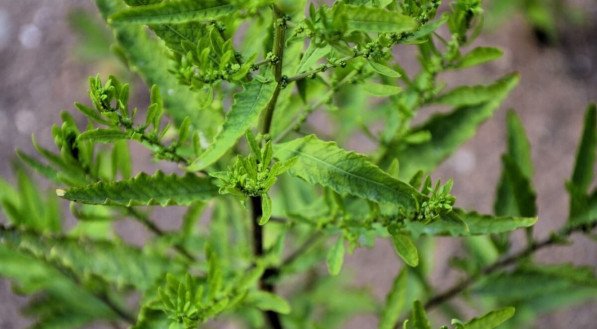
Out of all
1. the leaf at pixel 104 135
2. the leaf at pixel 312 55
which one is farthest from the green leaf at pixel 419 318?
the leaf at pixel 104 135

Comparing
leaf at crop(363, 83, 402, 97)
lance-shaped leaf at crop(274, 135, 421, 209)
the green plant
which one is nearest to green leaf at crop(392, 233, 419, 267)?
the green plant

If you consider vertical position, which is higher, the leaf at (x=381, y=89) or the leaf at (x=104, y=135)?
the leaf at (x=104, y=135)

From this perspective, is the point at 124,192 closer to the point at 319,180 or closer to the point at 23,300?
the point at 319,180

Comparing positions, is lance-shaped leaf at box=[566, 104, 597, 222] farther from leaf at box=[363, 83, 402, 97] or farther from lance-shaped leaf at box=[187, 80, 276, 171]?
lance-shaped leaf at box=[187, 80, 276, 171]

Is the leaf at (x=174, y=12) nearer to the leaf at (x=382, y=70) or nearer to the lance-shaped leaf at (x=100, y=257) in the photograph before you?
the leaf at (x=382, y=70)

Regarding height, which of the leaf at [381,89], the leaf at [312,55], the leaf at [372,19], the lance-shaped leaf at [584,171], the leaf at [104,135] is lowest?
the lance-shaped leaf at [584,171]

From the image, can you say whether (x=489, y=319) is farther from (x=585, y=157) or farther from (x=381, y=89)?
(x=585, y=157)

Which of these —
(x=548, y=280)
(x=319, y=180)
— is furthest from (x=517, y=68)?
(x=319, y=180)
